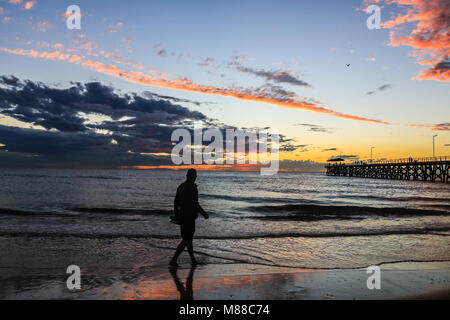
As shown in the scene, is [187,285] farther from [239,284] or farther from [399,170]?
[399,170]

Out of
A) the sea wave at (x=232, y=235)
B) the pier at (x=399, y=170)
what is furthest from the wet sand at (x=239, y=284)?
the pier at (x=399, y=170)

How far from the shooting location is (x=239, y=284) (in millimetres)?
5531

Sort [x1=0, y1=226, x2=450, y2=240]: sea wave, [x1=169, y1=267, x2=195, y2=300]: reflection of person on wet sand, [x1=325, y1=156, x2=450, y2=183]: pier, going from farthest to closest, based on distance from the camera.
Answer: [x1=325, y1=156, x2=450, y2=183]: pier < [x1=0, y1=226, x2=450, y2=240]: sea wave < [x1=169, y1=267, x2=195, y2=300]: reflection of person on wet sand

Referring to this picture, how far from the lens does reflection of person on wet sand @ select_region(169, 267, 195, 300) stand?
492 cm

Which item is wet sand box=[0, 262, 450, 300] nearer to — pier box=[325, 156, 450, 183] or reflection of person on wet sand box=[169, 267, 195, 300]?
reflection of person on wet sand box=[169, 267, 195, 300]

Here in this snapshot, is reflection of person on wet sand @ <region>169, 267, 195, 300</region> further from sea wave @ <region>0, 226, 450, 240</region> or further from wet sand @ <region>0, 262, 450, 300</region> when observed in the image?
sea wave @ <region>0, 226, 450, 240</region>

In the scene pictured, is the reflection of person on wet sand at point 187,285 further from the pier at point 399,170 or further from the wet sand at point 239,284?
the pier at point 399,170

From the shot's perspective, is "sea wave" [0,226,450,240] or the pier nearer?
"sea wave" [0,226,450,240]

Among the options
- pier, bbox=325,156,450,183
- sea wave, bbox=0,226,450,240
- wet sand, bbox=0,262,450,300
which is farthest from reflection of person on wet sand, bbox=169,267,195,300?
pier, bbox=325,156,450,183

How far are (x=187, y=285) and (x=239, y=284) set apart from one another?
959 mm

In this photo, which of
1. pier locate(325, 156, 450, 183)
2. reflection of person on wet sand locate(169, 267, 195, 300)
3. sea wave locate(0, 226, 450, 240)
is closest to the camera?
reflection of person on wet sand locate(169, 267, 195, 300)

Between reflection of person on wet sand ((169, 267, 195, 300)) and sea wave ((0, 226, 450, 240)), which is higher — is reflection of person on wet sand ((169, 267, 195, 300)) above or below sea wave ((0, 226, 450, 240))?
above

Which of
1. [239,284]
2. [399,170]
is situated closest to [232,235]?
[239,284]
